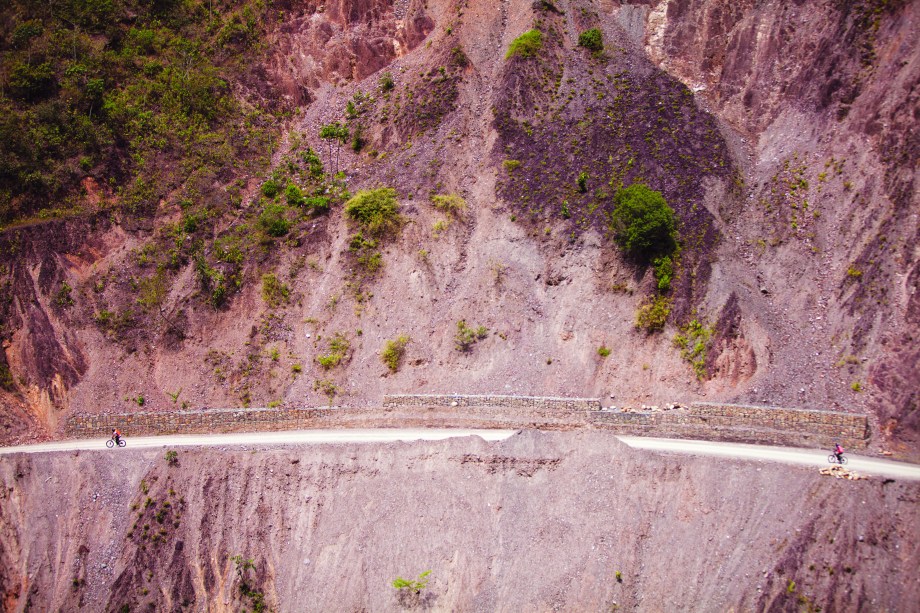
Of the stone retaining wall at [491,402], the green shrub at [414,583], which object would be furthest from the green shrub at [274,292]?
the green shrub at [414,583]

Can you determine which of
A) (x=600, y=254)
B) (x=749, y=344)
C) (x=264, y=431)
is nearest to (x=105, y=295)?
(x=264, y=431)

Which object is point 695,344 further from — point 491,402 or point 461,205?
point 461,205

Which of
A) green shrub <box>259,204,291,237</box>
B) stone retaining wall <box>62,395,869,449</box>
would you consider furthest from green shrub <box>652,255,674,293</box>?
green shrub <box>259,204,291,237</box>

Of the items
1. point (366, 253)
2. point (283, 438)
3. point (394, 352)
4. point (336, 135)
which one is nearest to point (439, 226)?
point (366, 253)

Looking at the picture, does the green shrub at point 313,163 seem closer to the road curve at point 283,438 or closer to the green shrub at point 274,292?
the green shrub at point 274,292

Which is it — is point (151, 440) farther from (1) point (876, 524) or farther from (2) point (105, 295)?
(1) point (876, 524)

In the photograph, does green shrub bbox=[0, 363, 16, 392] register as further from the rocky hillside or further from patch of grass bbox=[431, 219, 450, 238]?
patch of grass bbox=[431, 219, 450, 238]

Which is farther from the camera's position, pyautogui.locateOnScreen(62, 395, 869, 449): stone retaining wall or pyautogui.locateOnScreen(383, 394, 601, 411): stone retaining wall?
pyautogui.locateOnScreen(383, 394, 601, 411): stone retaining wall
